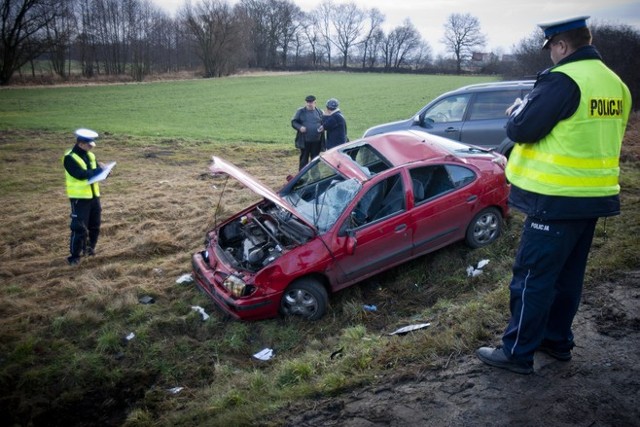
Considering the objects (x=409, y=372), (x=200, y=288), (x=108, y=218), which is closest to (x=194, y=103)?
(x=108, y=218)

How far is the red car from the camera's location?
5336 millimetres

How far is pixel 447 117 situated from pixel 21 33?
172ft

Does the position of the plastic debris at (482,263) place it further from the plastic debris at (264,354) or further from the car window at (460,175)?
the plastic debris at (264,354)

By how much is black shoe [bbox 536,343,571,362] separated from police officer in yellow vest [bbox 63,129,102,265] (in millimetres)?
6399

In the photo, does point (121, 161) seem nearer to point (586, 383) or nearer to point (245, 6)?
point (586, 383)

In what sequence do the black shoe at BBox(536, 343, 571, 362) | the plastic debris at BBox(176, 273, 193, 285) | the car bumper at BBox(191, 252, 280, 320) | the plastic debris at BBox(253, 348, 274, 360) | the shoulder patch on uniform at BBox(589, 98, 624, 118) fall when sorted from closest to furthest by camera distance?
the shoulder patch on uniform at BBox(589, 98, 624, 118) → the black shoe at BBox(536, 343, 571, 362) → the plastic debris at BBox(253, 348, 274, 360) → the car bumper at BBox(191, 252, 280, 320) → the plastic debris at BBox(176, 273, 193, 285)

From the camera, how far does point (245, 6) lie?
8756 centimetres

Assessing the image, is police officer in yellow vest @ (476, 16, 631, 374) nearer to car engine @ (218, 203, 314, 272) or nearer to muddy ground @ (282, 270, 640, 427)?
muddy ground @ (282, 270, 640, 427)

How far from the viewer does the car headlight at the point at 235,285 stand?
206 inches

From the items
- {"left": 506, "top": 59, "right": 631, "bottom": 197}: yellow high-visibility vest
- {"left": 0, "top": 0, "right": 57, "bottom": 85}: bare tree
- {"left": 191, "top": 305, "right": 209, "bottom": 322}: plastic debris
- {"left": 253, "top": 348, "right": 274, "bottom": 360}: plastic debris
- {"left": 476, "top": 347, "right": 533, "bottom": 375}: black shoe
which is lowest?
{"left": 253, "top": 348, "right": 274, "bottom": 360}: plastic debris

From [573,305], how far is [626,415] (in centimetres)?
71

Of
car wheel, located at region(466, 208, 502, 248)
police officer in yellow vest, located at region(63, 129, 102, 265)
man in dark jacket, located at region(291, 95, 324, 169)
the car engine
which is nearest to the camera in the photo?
the car engine

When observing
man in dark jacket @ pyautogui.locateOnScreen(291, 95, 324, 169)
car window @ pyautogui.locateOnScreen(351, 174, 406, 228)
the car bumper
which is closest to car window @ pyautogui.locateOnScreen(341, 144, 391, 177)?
car window @ pyautogui.locateOnScreen(351, 174, 406, 228)

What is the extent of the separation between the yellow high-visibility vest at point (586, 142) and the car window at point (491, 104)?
6.62m
